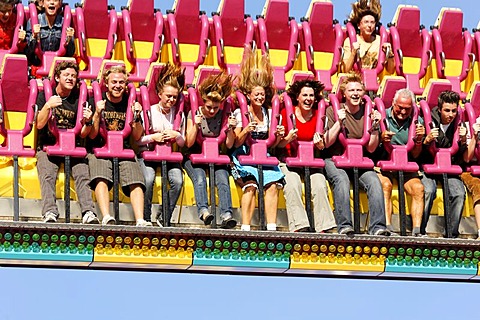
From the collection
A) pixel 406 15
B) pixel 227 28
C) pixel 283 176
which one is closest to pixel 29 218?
pixel 283 176

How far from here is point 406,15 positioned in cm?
2353

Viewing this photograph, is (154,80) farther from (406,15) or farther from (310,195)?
(406,15)

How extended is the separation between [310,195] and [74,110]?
7.63ft

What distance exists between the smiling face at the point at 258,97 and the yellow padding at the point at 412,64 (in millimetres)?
3511

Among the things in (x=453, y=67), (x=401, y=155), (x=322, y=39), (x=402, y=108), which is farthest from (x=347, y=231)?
(x=453, y=67)

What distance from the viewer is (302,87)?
2067 cm

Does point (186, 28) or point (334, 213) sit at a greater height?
point (186, 28)

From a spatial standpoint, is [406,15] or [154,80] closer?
[154,80]

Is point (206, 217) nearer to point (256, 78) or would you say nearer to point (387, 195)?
point (256, 78)

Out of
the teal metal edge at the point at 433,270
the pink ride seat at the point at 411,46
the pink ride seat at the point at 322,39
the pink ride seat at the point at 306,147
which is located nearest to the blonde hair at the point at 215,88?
the pink ride seat at the point at 306,147

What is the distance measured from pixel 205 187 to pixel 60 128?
1422 millimetres

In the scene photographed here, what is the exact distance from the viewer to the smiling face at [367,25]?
22.9 m

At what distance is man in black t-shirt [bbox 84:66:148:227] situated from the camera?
2012cm

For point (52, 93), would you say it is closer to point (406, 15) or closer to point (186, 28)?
point (186, 28)
